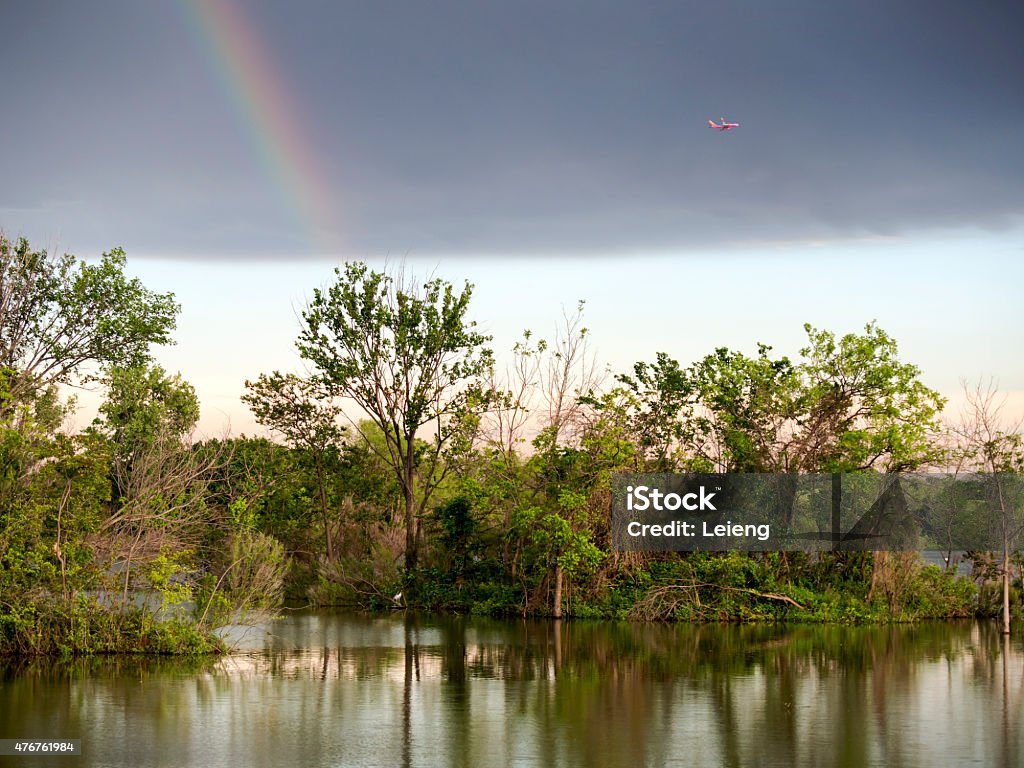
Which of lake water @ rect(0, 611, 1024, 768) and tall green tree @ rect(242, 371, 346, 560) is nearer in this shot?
lake water @ rect(0, 611, 1024, 768)

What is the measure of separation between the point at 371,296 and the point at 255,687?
2190 cm

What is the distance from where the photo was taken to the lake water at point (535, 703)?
539 inches

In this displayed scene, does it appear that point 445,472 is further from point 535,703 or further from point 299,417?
point 535,703

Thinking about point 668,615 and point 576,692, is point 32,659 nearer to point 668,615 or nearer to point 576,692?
point 576,692

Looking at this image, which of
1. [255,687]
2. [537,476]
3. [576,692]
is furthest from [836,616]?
[255,687]

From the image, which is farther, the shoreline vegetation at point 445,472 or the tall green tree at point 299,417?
the tall green tree at point 299,417

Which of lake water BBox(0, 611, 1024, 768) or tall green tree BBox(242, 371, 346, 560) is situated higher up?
tall green tree BBox(242, 371, 346, 560)

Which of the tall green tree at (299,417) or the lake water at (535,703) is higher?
the tall green tree at (299,417)

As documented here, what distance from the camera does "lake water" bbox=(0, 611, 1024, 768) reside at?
13.7 meters

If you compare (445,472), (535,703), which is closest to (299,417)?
(445,472)

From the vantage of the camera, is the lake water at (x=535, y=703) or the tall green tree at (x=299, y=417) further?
the tall green tree at (x=299, y=417)

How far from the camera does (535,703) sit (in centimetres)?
1773

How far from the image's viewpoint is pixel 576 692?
19.0m

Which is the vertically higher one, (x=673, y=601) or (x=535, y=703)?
(x=673, y=601)
